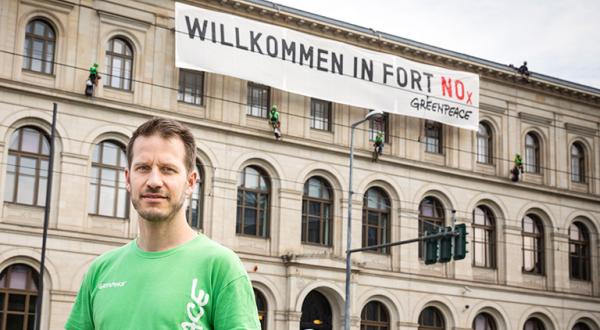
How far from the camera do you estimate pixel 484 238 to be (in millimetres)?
42812

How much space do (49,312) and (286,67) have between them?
40.8 ft

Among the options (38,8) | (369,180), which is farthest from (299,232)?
(38,8)

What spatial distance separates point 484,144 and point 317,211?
977cm

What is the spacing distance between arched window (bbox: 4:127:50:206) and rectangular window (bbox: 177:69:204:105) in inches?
212

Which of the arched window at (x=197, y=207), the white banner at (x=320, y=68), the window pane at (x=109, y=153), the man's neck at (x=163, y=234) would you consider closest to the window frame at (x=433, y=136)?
the white banner at (x=320, y=68)

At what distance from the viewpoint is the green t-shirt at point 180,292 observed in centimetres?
356

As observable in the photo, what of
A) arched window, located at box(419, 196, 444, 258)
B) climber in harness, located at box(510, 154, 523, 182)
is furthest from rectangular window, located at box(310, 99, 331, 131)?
climber in harness, located at box(510, 154, 523, 182)

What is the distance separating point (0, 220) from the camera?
102ft

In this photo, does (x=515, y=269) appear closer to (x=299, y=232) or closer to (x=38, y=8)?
(x=299, y=232)

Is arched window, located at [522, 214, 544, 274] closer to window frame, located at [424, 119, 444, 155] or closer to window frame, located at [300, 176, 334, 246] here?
window frame, located at [424, 119, 444, 155]

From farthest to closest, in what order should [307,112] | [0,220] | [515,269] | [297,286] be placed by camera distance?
[515,269]
[307,112]
[297,286]
[0,220]

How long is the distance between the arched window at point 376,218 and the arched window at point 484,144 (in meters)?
5.64

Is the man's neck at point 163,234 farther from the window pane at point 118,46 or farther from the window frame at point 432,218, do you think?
A: the window frame at point 432,218

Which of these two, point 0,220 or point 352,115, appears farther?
point 352,115
